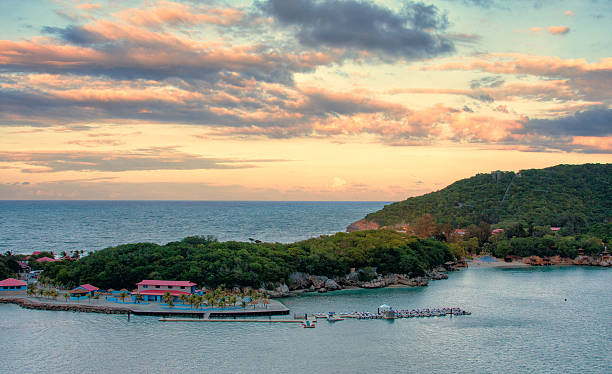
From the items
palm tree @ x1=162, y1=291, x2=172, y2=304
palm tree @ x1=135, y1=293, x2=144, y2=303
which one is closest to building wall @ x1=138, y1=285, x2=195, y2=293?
palm tree @ x1=162, y1=291, x2=172, y2=304

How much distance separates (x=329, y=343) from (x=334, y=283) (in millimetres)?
24832

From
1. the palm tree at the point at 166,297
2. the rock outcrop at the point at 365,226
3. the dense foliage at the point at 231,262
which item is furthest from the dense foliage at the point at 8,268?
the rock outcrop at the point at 365,226

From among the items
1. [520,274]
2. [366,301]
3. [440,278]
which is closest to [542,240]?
[520,274]

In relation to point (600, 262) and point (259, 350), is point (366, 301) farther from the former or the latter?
point (600, 262)

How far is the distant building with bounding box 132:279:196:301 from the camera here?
61312mm

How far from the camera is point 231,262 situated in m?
67.9

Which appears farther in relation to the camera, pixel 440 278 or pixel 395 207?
pixel 395 207

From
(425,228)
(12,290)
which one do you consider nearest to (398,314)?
(12,290)

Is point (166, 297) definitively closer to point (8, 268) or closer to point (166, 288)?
point (166, 288)

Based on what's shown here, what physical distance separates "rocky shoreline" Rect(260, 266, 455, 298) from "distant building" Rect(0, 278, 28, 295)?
30.2m

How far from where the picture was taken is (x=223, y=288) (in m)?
64.0

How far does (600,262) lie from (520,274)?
76.1 ft

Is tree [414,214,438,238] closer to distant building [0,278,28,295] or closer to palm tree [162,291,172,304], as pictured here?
palm tree [162,291,172,304]

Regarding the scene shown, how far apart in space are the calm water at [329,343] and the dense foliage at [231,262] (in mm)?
7133
